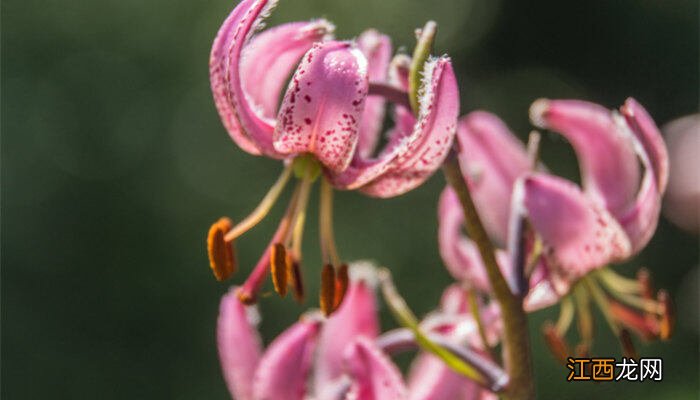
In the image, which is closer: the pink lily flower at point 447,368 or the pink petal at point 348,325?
the pink lily flower at point 447,368

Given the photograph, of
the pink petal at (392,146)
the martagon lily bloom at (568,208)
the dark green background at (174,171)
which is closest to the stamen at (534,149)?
the martagon lily bloom at (568,208)

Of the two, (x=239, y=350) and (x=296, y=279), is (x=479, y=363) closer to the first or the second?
(x=296, y=279)

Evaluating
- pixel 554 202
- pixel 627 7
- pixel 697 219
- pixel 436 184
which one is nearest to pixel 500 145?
pixel 554 202

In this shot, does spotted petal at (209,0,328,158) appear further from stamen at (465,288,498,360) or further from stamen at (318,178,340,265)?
stamen at (465,288,498,360)

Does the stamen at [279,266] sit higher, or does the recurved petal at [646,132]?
the recurved petal at [646,132]

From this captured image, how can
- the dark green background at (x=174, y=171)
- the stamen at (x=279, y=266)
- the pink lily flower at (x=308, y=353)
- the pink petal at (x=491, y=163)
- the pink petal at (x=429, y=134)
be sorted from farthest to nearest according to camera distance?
the dark green background at (x=174, y=171) < the pink petal at (x=491, y=163) < the pink lily flower at (x=308, y=353) < the stamen at (x=279, y=266) < the pink petal at (x=429, y=134)

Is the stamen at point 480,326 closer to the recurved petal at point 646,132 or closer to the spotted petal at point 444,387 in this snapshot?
the spotted petal at point 444,387

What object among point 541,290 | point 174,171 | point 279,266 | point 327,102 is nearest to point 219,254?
point 279,266
